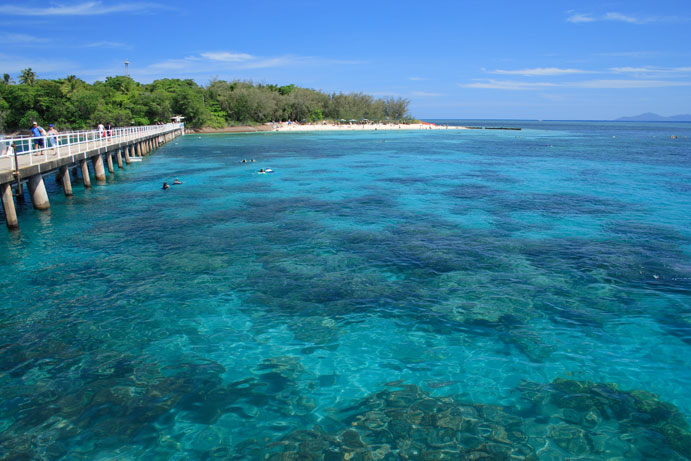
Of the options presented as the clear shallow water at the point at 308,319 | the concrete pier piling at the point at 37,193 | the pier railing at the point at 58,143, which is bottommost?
the clear shallow water at the point at 308,319

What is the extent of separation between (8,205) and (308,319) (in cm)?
1408

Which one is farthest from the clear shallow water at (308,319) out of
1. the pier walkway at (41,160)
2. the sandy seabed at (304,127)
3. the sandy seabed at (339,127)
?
the sandy seabed at (339,127)

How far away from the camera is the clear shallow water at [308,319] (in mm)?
7234

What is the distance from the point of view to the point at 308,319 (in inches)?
409

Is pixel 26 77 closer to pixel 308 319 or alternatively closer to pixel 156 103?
pixel 156 103

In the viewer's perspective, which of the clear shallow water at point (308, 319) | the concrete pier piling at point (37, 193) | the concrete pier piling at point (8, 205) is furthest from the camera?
the concrete pier piling at point (37, 193)

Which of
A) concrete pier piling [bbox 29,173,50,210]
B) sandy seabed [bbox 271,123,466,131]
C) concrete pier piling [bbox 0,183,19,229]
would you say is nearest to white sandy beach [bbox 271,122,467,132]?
sandy seabed [bbox 271,123,466,131]

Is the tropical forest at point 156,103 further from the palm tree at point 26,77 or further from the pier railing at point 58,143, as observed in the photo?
the pier railing at point 58,143

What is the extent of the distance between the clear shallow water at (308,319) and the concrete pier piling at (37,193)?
20.5 inches

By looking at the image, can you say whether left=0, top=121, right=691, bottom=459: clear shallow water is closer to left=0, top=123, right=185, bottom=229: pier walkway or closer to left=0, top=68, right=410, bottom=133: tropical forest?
left=0, top=123, right=185, bottom=229: pier walkway

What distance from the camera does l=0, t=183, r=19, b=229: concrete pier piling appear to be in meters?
17.1

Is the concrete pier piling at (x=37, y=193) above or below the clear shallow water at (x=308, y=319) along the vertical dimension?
above

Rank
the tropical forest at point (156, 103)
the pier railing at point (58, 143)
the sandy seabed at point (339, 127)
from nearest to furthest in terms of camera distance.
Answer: the pier railing at point (58, 143) < the tropical forest at point (156, 103) < the sandy seabed at point (339, 127)

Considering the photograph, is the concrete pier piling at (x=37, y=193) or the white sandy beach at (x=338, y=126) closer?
the concrete pier piling at (x=37, y=193)
